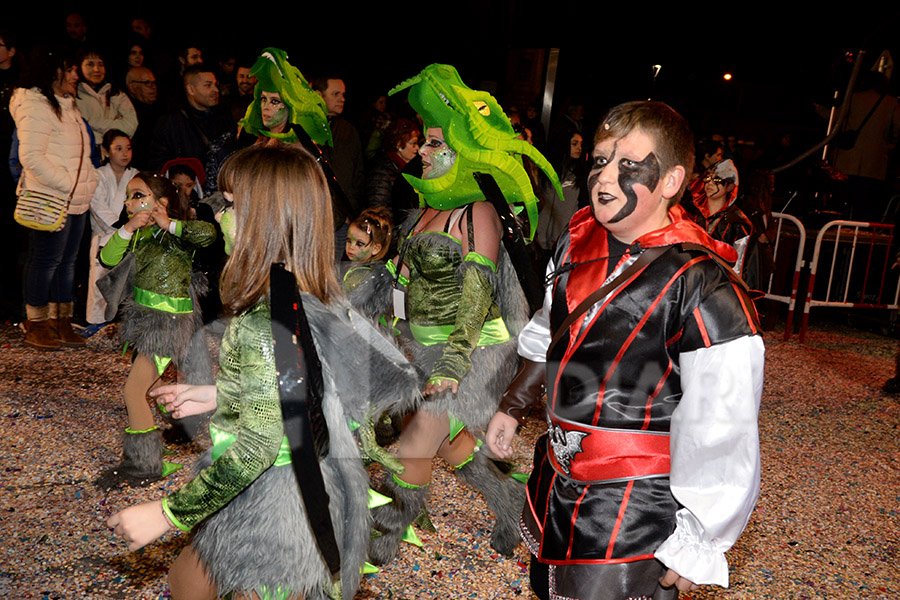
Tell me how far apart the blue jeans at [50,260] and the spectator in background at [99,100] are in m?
0.96

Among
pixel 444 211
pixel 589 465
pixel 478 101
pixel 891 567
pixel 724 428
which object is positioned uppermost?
pixel 478 101

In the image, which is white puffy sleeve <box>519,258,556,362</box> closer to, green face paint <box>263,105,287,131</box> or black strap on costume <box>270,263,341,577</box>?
black strap on costume <box>270,263,341,577</box>

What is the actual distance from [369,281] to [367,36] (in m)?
9.97

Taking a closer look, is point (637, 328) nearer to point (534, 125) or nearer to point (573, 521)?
point (573, 521)

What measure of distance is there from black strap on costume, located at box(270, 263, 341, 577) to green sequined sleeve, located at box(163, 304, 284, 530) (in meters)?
0.05

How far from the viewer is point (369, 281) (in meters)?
3.38

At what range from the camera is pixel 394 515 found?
3168 millimetres

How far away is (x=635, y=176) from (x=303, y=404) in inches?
41.2

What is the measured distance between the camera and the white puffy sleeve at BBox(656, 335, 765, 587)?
5.36ft

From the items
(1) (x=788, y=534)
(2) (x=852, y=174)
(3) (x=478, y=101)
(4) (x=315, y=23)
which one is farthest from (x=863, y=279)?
(4) (x=315, y=23)

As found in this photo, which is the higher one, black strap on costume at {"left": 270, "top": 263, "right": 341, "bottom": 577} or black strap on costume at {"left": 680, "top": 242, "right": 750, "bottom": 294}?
black strap on costume at {"left": 680, "top": 242, "right": 750, "bottom": 294}

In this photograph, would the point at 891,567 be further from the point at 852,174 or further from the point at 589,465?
the point at 852,174

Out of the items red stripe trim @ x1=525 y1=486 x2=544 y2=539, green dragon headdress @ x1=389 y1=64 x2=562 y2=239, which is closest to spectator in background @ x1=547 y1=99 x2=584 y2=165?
green dragon headdress @ x1=389 y1=64 x2=562 y2=239

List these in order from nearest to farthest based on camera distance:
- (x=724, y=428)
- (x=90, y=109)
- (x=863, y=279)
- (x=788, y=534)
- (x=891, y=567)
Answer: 1. (x=724, y=428)
2. (x=891, y=567)
3. (x=788, y=534)
4. (x=90, y=109)
5. (x=863, y=279)
